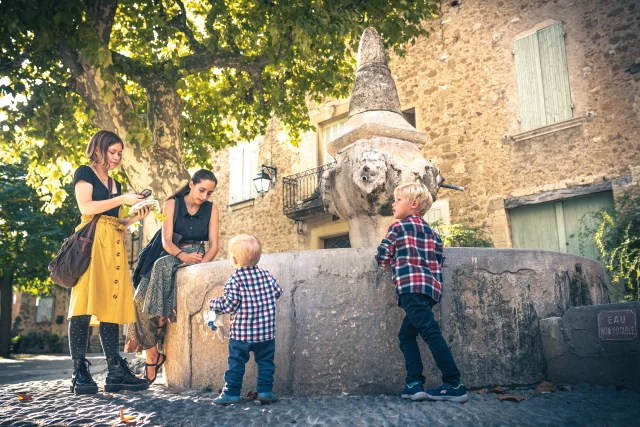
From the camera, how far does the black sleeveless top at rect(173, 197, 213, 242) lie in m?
4.02

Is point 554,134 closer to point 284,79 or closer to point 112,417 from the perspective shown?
point 284,79

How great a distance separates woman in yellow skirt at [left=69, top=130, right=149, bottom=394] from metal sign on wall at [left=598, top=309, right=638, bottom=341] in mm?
2915

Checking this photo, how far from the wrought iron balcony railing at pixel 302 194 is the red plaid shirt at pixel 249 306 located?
891cm

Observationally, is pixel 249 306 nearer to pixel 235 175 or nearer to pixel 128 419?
pixel 128 419

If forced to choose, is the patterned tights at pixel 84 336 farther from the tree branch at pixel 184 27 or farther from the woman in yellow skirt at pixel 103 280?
the tree branch at pixel 184 27

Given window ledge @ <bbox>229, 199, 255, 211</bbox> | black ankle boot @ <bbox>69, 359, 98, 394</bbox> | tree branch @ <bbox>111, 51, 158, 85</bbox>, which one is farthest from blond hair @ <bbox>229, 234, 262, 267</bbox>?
window ledge @ <bbox>229, 199, 255, 211</bbox>

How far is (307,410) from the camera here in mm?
2744

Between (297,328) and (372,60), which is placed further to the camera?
(372,60)

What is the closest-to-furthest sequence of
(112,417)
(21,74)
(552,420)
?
(552,420) → (112,417) → (21,74)

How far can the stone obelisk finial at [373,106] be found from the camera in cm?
423

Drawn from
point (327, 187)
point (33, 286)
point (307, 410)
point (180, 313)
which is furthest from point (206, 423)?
point (33, 286)

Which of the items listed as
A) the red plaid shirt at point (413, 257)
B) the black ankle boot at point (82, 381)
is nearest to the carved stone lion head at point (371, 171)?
the red plaid shirt at point (413, 257)

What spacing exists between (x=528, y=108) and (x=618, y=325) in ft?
22.8

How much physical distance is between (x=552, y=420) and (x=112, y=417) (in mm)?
2104
